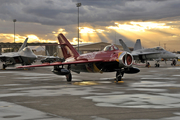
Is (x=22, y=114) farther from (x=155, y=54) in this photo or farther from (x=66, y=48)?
(x=155, y=54)

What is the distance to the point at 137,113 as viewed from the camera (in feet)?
28.0

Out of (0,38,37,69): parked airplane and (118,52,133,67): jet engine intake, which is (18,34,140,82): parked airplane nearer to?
(118,52,133,67): jet engine intake

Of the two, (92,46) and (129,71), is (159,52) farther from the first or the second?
(92,46)

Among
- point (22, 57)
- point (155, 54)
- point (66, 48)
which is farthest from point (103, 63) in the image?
point (155, 54)

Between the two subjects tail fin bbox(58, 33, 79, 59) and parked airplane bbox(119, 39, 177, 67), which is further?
parked airplane bbox(119, 39, 177, 67)

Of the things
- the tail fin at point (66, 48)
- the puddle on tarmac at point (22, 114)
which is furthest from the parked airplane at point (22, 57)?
the puddle on tarmac at point (22, 114)

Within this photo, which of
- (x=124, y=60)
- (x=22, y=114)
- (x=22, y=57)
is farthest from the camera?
(x=22, y=57)

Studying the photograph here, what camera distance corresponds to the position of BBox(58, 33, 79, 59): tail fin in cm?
2367

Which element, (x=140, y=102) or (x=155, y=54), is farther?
(x=155, y=54)

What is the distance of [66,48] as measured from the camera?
24.0 m

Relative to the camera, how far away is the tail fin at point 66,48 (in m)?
23.7

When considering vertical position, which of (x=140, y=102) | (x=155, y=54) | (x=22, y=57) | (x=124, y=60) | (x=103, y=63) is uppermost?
(x=155, y=54)

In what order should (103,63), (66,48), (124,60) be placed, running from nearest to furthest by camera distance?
(124,60)
(103,63)
(66,48)

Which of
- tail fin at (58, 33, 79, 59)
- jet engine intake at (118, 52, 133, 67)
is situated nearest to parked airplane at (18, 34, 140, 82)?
jet engine intake at (118, 52, 133, 67)
